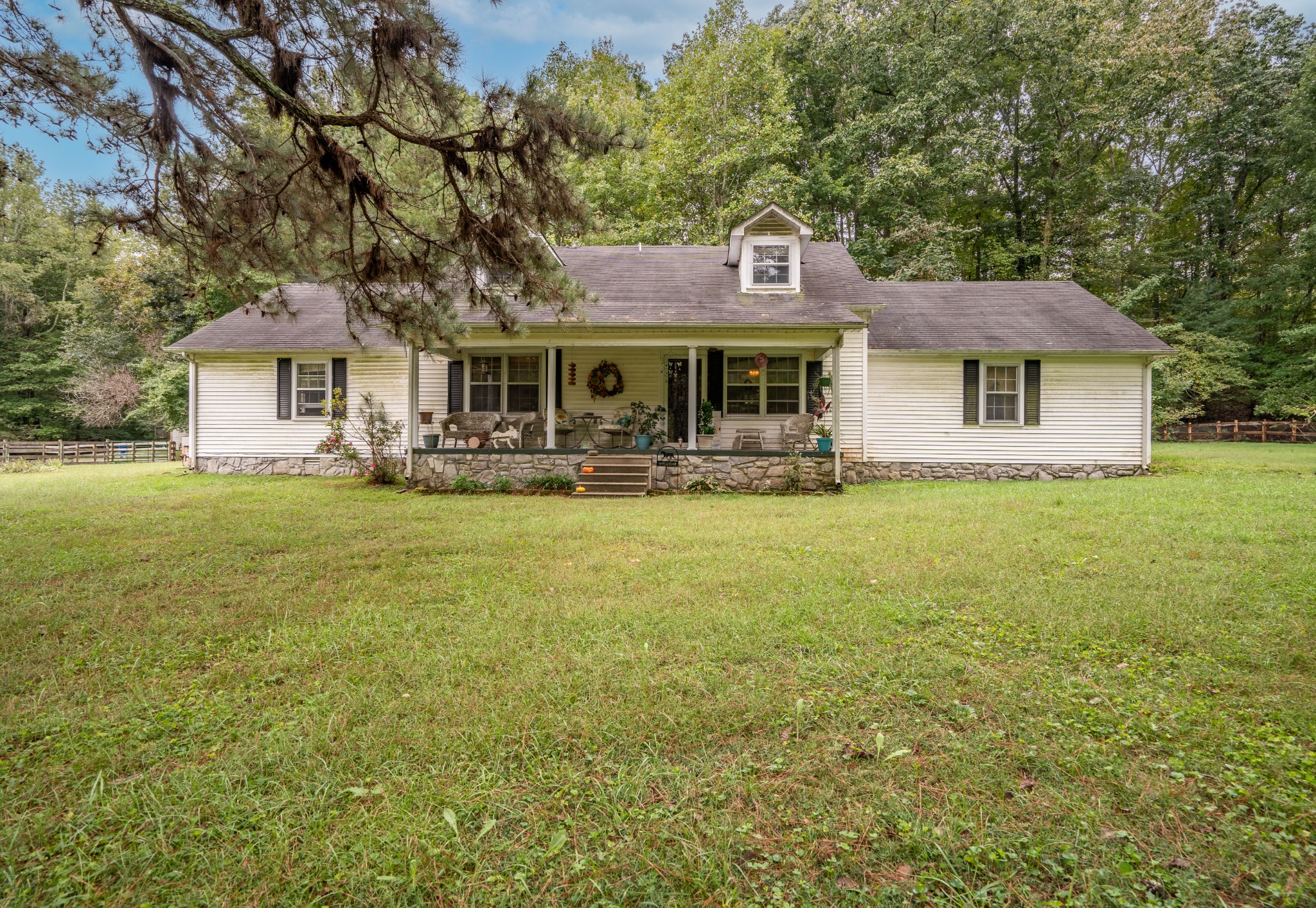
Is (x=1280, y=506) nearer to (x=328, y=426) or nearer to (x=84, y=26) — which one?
(x=84, y=26)

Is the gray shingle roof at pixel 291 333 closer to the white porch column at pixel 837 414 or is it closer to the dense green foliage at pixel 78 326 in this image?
the dense green foliage at pixel 78 326

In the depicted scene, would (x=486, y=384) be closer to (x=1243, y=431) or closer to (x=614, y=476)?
(x=614, y=476)

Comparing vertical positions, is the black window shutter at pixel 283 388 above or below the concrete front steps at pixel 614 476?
above

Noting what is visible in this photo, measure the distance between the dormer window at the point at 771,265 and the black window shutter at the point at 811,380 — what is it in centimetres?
189

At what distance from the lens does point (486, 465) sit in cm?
1210

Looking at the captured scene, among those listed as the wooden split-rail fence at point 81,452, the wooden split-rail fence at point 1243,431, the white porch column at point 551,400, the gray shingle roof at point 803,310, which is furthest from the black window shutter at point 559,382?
the wooden split-rail fence at point 1243,431

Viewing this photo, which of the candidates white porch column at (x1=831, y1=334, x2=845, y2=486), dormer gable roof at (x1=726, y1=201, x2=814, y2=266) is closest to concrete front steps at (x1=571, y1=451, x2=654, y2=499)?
white porch column at (x1=831, y1=334, x2=845, y2=486)

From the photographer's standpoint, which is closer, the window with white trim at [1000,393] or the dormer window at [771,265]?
the dormer window at [771,265]

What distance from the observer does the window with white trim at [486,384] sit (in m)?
14.2

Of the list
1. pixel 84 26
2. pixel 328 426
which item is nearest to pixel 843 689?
pixel 84 26

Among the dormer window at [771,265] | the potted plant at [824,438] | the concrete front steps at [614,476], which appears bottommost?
the concrete front steps at [614,476]

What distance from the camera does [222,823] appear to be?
221 cm

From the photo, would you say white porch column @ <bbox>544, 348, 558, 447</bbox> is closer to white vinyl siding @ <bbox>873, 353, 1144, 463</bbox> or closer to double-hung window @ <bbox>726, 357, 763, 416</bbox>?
double-hung window @ <bbox>726, 357, 763, 416</bbox>

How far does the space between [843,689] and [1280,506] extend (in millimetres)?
Answer: 9083
